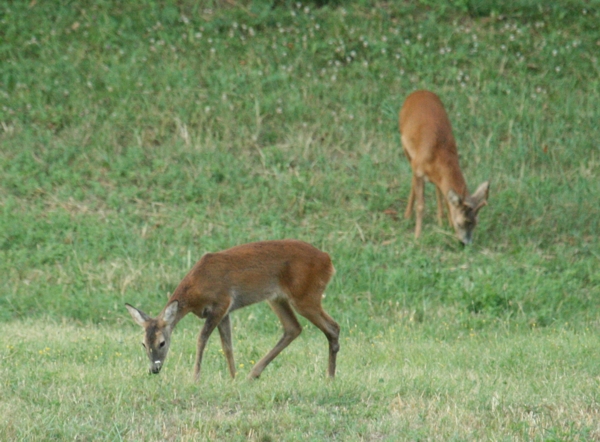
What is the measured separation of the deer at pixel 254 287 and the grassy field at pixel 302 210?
37 cm

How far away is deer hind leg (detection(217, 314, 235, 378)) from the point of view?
26.7 ft

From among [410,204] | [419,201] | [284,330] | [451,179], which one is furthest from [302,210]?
[284,330]

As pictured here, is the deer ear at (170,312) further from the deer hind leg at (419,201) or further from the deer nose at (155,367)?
the deer hind leg at (419,201)

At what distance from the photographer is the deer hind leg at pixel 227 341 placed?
8.15 m

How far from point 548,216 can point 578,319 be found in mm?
2993

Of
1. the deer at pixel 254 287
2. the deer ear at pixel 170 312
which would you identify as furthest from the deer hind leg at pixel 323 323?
the deer ear at pixel 170 312

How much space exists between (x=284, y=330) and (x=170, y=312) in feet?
3.70

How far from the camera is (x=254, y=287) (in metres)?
8.11

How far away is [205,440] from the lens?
19.3 ft

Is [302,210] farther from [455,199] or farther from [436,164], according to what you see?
[455,199]

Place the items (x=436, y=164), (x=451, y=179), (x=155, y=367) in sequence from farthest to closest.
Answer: (x=436, y=164), (x=451, y=179), (x=155, y=367)

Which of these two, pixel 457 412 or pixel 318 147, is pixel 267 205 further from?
pixel 457 412

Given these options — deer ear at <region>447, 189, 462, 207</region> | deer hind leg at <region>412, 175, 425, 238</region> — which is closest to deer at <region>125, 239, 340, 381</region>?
deer ear at <region>447, 189, 462, 207</region>

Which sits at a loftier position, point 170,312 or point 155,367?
point 170,312
